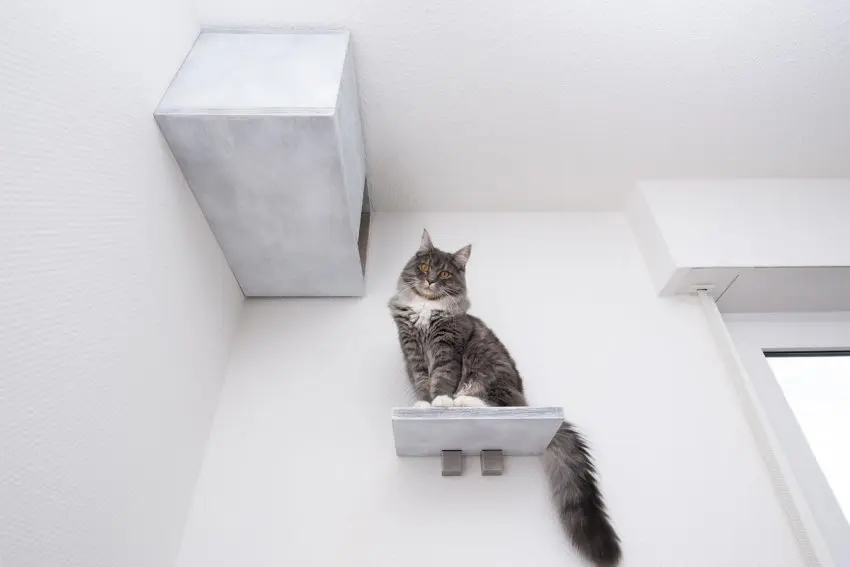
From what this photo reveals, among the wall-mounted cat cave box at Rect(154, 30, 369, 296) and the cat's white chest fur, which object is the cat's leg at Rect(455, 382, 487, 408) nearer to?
the cat's white chest fur

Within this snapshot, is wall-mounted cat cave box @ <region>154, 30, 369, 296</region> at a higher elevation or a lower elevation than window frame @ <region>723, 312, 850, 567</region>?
higher

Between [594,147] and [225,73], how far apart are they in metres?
1.18

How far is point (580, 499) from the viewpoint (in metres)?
1.22

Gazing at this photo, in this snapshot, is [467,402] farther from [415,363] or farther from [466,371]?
[415,363]

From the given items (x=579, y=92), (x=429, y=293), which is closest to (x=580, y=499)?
(x=429, y=293)

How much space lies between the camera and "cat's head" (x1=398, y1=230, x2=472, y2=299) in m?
1.50

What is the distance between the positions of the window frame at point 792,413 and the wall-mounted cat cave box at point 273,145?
4.37ft

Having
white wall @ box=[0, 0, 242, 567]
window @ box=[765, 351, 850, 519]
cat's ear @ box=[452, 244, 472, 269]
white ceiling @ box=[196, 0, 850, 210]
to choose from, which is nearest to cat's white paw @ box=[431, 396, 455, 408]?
cat's ear @ box=[452, 244, 472, 269]

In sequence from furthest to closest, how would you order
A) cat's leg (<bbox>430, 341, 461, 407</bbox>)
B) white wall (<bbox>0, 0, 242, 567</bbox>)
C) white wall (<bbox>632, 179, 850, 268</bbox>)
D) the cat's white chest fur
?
white wall (<bbox>632, 179, 850, 268</bbox>), the cat's white chest fur, cat's leg (<bbox>430, 341, 461, 407</bbox>), white wall (<bbox>0, 0, 242, 567</bbox>)

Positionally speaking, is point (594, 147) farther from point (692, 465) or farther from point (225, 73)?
point (225, 73)

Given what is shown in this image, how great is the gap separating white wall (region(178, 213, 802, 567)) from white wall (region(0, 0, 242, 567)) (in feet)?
0.66

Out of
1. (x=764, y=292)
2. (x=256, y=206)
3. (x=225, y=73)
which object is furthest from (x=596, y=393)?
(x=225, y=73)

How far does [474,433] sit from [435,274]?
48 centimetres

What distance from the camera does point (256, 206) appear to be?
140 cm
